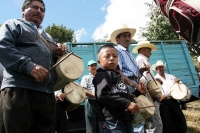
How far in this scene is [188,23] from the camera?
1297 mm

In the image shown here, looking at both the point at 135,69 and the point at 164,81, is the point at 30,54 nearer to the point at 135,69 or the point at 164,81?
the point at 135,69

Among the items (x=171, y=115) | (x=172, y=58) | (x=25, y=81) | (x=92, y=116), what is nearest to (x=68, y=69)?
(x=25, y=81)

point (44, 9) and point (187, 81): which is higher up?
point (44, 9)

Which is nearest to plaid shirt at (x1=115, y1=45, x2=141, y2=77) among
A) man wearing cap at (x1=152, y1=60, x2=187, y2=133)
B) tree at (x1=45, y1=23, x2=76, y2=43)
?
man wearing cap at (x1=152, y1=60, x2=187, y2=133)

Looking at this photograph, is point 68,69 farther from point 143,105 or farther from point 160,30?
point 160,30

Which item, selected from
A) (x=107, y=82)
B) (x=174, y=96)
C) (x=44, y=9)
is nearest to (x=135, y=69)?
(x=107, y=82)

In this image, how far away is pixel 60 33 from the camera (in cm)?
3177

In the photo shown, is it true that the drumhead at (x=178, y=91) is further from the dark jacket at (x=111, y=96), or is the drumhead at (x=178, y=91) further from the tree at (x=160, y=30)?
the tree at (x=160, y=30)

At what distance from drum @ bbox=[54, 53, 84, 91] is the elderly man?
0.25 ft

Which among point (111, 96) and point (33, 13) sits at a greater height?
point (33, 13)

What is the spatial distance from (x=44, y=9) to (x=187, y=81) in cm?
525

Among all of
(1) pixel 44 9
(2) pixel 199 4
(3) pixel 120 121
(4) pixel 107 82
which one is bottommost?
(3) pixel 120 121

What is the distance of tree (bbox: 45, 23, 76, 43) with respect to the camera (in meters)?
→ 31.3

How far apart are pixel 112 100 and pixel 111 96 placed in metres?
0.04
